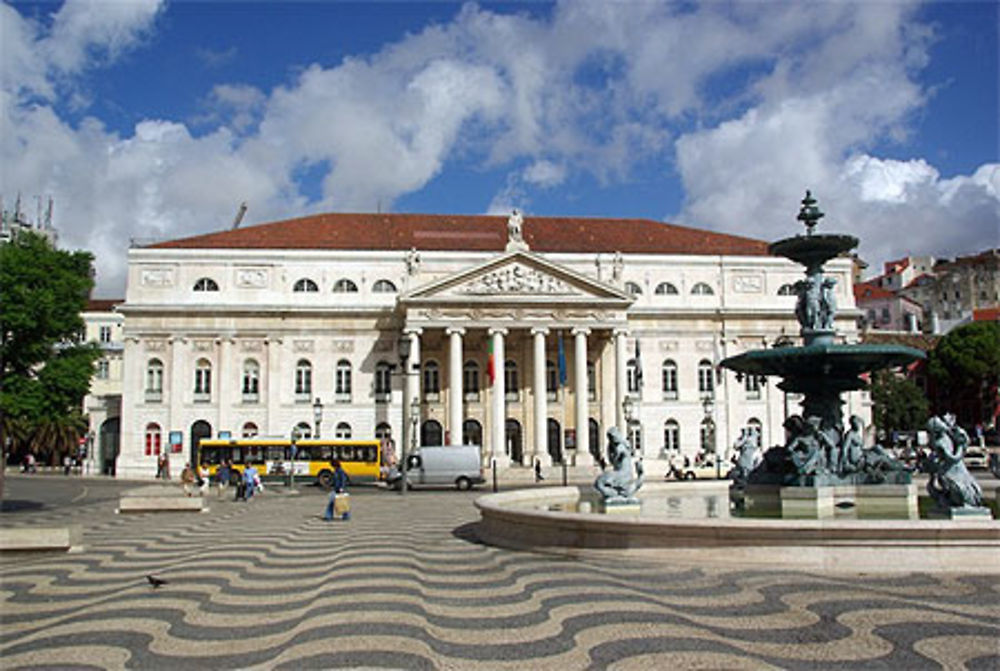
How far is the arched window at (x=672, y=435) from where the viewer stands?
52.4m

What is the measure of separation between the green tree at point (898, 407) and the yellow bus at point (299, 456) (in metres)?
39.9

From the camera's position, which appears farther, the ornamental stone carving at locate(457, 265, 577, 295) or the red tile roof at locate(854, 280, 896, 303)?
the red tile roof at locate(854, 280, 896, 303)

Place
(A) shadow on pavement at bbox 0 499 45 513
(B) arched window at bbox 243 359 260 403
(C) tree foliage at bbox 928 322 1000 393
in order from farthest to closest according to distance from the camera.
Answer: (C) tree foliage at bbox 928 322 1000 393, (B) arched window at bbox 243 359 260 403, (A) shadow on pavement at bbox 0 499 45 513

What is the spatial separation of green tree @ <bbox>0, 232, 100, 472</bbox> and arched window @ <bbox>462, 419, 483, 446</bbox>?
28820 millimetres

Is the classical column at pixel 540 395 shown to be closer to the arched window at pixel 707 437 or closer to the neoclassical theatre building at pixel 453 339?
the neoclassical theatre building at pixel 453 339

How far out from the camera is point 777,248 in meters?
16.0

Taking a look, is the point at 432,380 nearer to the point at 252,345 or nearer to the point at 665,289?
the point at 252,345

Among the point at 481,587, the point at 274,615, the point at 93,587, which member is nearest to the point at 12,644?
the point at 274,615

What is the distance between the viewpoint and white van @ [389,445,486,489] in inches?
1492

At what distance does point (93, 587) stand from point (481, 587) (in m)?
5.00

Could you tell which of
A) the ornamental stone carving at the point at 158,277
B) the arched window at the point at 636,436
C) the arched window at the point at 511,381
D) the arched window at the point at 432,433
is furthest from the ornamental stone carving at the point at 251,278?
the arched window at the point at 636,436

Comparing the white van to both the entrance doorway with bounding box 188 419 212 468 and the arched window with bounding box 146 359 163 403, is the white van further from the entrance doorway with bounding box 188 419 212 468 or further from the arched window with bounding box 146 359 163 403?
the arched window with bounding box 146 359 163 403

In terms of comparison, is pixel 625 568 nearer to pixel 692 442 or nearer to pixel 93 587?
pixel 93 587

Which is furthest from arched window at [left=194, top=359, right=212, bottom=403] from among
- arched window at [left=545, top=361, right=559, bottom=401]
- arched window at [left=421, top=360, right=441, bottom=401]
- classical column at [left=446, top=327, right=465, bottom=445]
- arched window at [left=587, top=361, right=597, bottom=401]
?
arched window at [left=587, top=361, right=597, bottom=401]
